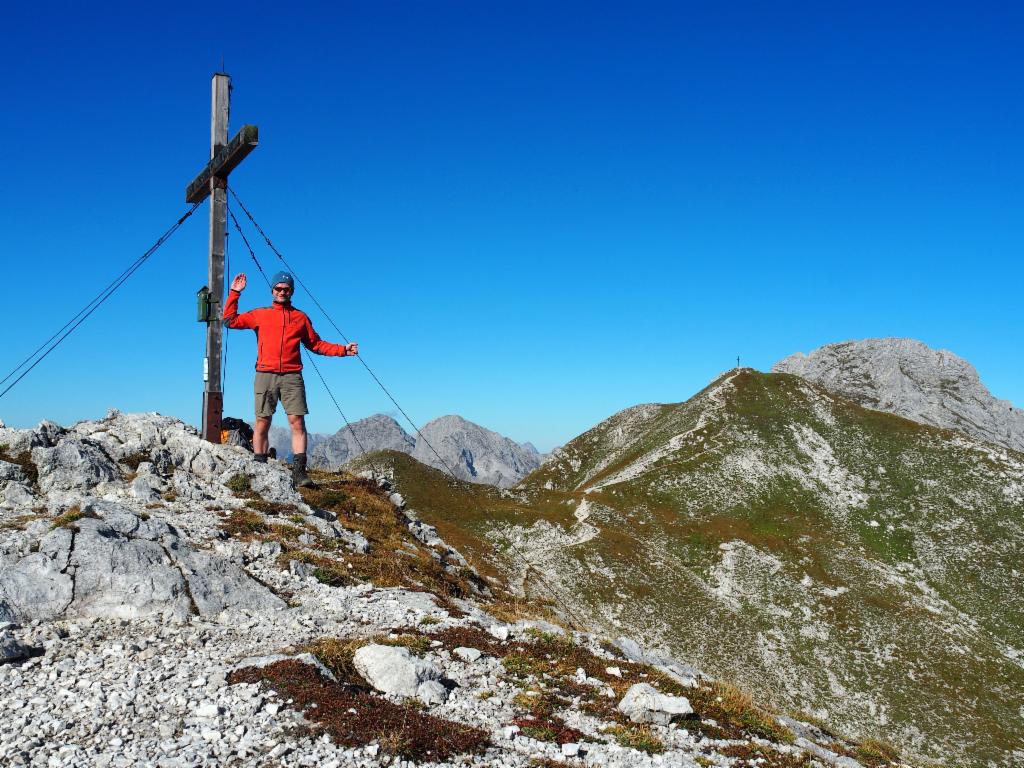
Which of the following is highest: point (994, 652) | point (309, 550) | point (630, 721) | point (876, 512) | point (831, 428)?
point (831, 428)

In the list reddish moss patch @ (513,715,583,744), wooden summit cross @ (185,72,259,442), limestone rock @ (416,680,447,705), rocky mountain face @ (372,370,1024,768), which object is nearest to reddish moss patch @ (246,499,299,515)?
wooden summit cross @ (185,72,259,442)

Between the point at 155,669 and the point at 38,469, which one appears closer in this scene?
the point at 155,669

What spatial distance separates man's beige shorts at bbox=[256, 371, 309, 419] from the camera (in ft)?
57.8

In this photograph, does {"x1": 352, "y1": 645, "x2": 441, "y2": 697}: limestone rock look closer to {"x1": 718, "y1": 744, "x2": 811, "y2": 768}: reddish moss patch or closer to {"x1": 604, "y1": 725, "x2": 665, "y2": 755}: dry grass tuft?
{"x1": 604, "y1": 725, "x2": 665, "y2": 755}: dry grass tuft

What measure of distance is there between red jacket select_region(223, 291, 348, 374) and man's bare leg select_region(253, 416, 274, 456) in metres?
1.56

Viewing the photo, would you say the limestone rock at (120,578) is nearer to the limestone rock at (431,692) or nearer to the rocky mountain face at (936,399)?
the limestone rock at (431,692)

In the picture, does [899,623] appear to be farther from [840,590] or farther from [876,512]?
[876,512]

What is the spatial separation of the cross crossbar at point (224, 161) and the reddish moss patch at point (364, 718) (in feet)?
46.9

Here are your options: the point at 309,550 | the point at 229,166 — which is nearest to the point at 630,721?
the point at 309,550

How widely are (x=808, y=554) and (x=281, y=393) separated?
68525 mm

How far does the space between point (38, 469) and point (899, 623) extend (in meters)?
66.8

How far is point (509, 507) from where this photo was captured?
255 ft

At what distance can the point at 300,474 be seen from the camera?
20.1 metres

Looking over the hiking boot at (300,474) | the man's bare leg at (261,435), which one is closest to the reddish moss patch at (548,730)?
the man's bare leg at (261,435)
